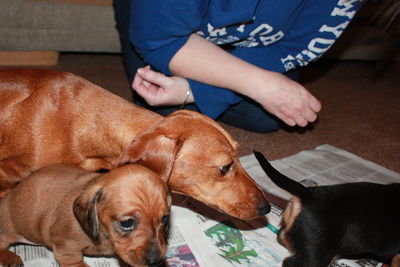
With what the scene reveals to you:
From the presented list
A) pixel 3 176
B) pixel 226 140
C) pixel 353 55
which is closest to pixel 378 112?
pixel 353 55

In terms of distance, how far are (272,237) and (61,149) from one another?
894 millimetres

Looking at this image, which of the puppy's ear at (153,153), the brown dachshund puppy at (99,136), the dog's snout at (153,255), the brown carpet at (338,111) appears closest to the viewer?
the dog's snout at (153,255)

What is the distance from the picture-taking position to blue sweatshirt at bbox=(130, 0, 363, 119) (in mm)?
1620

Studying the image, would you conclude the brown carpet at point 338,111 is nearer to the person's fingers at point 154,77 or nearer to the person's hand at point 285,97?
the person's hand at point 285,97

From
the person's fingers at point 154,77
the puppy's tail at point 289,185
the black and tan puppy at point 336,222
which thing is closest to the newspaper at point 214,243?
the black and tan puppy at point 336,222

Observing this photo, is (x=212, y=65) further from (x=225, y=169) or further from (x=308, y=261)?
(x=308, y=261)

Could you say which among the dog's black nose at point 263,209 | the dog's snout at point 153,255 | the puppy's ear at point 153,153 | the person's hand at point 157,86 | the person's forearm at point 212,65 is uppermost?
the person's forearm at point 212,65

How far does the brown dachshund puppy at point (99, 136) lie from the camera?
125 cm

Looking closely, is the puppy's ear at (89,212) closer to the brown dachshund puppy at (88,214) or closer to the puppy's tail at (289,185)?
the brown dachshund puppy at (88,214)

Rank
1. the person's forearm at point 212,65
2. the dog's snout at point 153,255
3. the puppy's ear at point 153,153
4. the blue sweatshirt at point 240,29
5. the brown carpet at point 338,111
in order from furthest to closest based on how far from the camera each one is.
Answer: the brown carpet at point 338,111 → the person's forearm at point 212,65 → the blue sweatshirt at point 240,29 → the puppy's ear at point 153,153 → the dog's snout at point 153,255

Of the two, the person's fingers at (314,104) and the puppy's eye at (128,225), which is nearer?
the puppy's eye at (128,225)

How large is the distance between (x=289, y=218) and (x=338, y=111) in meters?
2.08

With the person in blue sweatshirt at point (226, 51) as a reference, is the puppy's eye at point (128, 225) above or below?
below

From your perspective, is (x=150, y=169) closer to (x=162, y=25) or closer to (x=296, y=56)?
(x=162, y=25)
